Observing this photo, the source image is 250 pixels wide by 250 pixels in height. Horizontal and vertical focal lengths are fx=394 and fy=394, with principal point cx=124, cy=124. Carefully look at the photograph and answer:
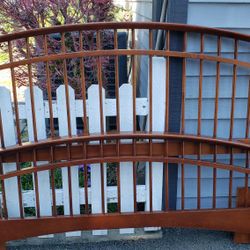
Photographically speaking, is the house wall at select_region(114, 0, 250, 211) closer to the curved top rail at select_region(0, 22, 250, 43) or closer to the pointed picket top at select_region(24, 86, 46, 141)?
the curved top rail at select_region(0, 22, 250, 43)

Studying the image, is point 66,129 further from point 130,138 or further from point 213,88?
point 213,88

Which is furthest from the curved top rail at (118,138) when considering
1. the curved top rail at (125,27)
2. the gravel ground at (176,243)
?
the gravel ground at (176,243)

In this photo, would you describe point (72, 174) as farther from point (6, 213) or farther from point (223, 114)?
point (223, 114)

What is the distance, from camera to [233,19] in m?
2.33

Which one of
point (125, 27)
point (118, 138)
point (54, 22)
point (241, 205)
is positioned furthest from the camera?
point (54, 22)

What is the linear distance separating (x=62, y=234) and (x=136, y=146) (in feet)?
2.63

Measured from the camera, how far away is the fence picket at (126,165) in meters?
2.30

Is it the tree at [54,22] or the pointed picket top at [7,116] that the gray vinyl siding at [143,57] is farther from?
the pointed picket top at [7,116]

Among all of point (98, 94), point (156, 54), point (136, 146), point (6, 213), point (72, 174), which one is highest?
point (156, 54)

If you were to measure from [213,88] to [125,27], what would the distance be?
694 millimetres

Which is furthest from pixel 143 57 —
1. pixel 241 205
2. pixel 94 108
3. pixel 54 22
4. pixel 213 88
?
pixel 241 205

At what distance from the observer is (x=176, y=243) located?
2.59 meters

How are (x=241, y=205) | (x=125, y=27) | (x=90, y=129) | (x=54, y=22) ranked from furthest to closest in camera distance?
(x=54, y=22) → (x=241, y=205) → (x=90, y=129) → (x=125, y=27)

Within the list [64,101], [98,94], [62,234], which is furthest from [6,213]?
[98,94]
